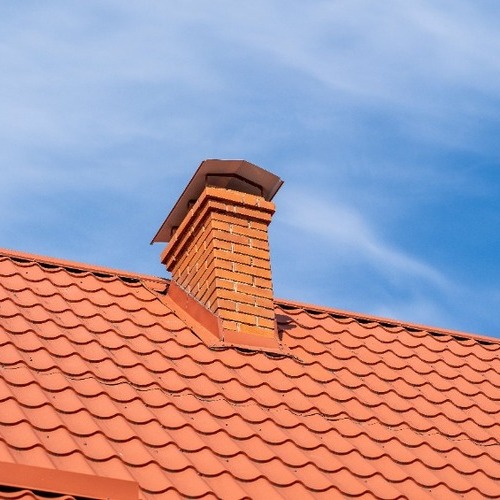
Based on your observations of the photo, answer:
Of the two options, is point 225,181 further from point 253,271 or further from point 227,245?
point 253,271

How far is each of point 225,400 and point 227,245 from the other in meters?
2.04

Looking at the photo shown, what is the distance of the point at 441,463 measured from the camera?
8.25 meters

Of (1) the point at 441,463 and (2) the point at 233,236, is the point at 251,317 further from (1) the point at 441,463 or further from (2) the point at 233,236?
(1) the point at 441,463

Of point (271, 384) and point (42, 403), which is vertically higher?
point (271, 384)

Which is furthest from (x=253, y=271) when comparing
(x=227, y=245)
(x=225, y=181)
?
(x=225, y=181)

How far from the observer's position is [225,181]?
10.4m

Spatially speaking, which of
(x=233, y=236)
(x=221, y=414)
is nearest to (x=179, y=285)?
(x=233, y=236)

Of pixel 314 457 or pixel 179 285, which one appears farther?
pixel 179 285

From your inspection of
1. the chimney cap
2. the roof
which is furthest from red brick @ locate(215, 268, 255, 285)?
the chimney cap

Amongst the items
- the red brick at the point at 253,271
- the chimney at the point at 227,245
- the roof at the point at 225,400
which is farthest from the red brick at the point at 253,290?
the roof at the point at 225,400

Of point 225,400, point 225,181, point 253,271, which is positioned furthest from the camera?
point 225,181

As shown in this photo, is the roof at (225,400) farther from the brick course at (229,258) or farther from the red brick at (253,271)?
the red brick at (253,271)

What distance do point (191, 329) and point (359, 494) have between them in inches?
89.3

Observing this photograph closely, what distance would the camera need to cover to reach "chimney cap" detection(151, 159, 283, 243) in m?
10.2
